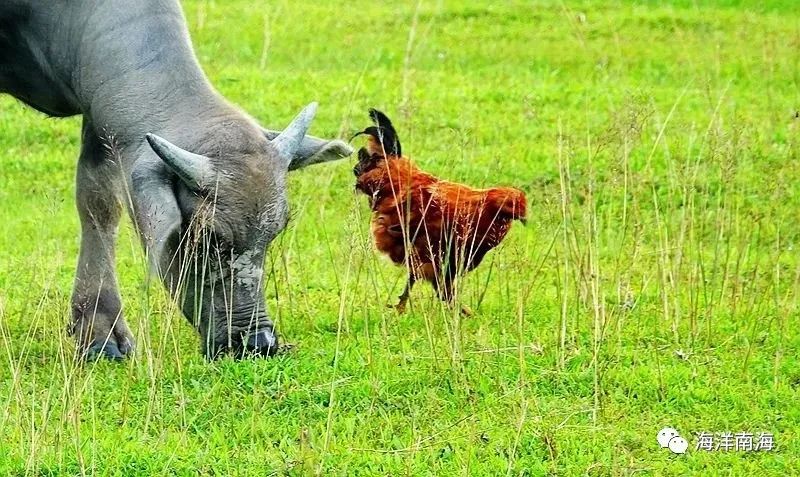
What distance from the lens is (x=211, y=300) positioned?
6656mm

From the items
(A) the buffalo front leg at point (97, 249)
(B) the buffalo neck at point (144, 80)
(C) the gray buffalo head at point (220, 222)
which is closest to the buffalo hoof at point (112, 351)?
(A) the buffalo front leg at point (97, 249)

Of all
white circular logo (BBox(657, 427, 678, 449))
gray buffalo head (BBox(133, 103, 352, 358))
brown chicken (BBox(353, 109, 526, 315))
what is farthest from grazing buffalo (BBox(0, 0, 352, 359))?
white circular logo (BBox(657, 427, 678, 449))

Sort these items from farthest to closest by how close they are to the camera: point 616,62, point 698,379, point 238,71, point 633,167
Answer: point 616,62 < point 238,71 < point 633,167 < point 698,379

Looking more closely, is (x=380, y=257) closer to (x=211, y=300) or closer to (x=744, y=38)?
(x=211, y=300)

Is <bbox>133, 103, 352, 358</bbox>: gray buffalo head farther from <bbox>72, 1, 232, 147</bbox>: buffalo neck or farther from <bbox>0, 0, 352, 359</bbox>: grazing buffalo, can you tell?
<bbox>72, 1, 232, 147</bbox>: buffalo neck

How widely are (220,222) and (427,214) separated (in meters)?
1.75

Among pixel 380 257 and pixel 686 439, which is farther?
pixel 380 257

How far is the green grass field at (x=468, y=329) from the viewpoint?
5.98 metres

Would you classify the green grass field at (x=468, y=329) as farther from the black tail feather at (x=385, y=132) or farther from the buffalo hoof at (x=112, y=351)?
the black tail feather at (x=385, y=132)

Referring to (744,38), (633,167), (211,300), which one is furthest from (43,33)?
(744,38)

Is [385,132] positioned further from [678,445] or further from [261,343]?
[678,445]

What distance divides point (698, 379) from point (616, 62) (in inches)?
330

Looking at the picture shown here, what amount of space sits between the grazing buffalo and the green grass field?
25cm

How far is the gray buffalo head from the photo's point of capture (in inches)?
253
